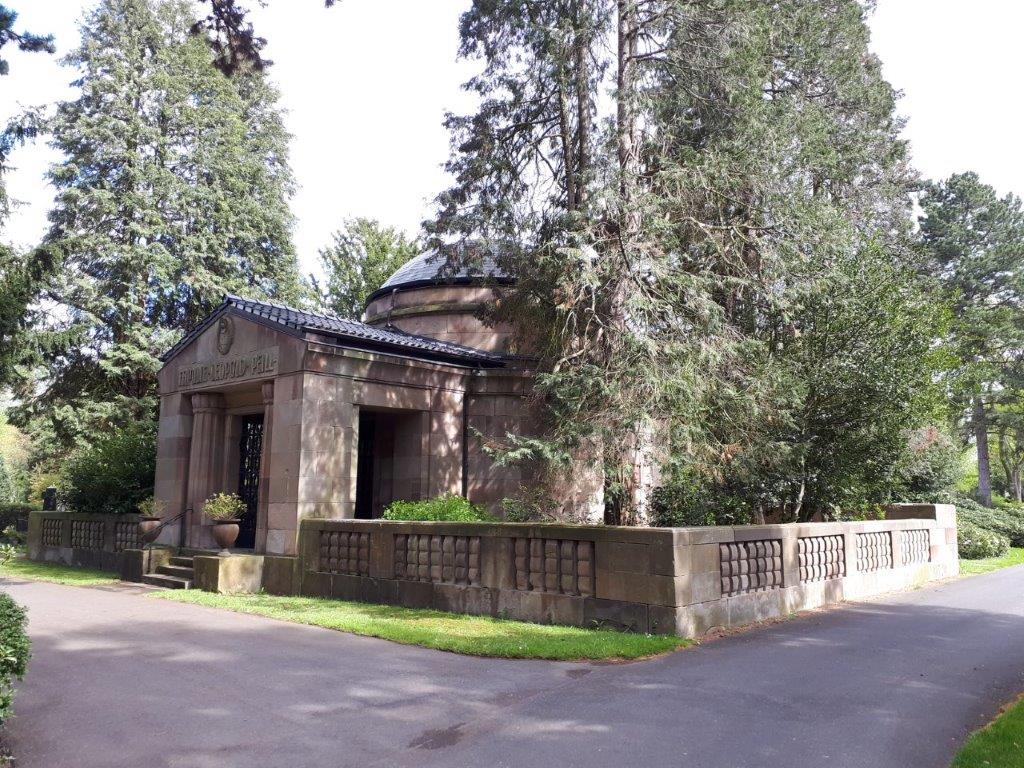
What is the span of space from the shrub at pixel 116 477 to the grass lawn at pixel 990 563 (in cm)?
2063

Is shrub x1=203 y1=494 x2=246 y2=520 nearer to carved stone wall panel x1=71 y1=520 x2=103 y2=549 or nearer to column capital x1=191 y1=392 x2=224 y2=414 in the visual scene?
column capital x1=191 y1=392 x2=224 y2=414

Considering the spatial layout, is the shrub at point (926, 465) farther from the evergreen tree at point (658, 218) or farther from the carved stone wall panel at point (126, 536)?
the carved stone wall panel at point (126, 536)

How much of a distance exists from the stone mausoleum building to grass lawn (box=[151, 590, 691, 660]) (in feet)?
7.84

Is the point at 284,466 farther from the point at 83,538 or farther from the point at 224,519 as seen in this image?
the point at 83,538

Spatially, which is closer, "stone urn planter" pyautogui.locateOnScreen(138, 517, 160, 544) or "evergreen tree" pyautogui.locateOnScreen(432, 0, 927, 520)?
"evergreen tree" pyautogui.locateOnScreen(432, 0, 927, 520)

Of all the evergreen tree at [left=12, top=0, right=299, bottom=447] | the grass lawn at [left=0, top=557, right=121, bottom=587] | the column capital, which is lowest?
the grass lawn at [left=0, top=557, right=121, bottom=587]

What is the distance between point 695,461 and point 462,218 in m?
7.20

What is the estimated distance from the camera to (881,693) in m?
7.04

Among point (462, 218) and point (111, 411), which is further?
point (111, 411)

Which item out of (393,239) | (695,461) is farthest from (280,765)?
(393,239)

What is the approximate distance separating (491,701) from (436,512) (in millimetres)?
6976

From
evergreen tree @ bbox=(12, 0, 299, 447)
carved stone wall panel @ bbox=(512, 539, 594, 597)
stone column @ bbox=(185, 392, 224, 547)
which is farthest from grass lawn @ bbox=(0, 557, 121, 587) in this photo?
carved stone wall panel @ bbox=(512, 539, 594, 597)

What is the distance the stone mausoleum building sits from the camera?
14680 mm

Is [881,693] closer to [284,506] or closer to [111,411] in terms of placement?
[284,506]
